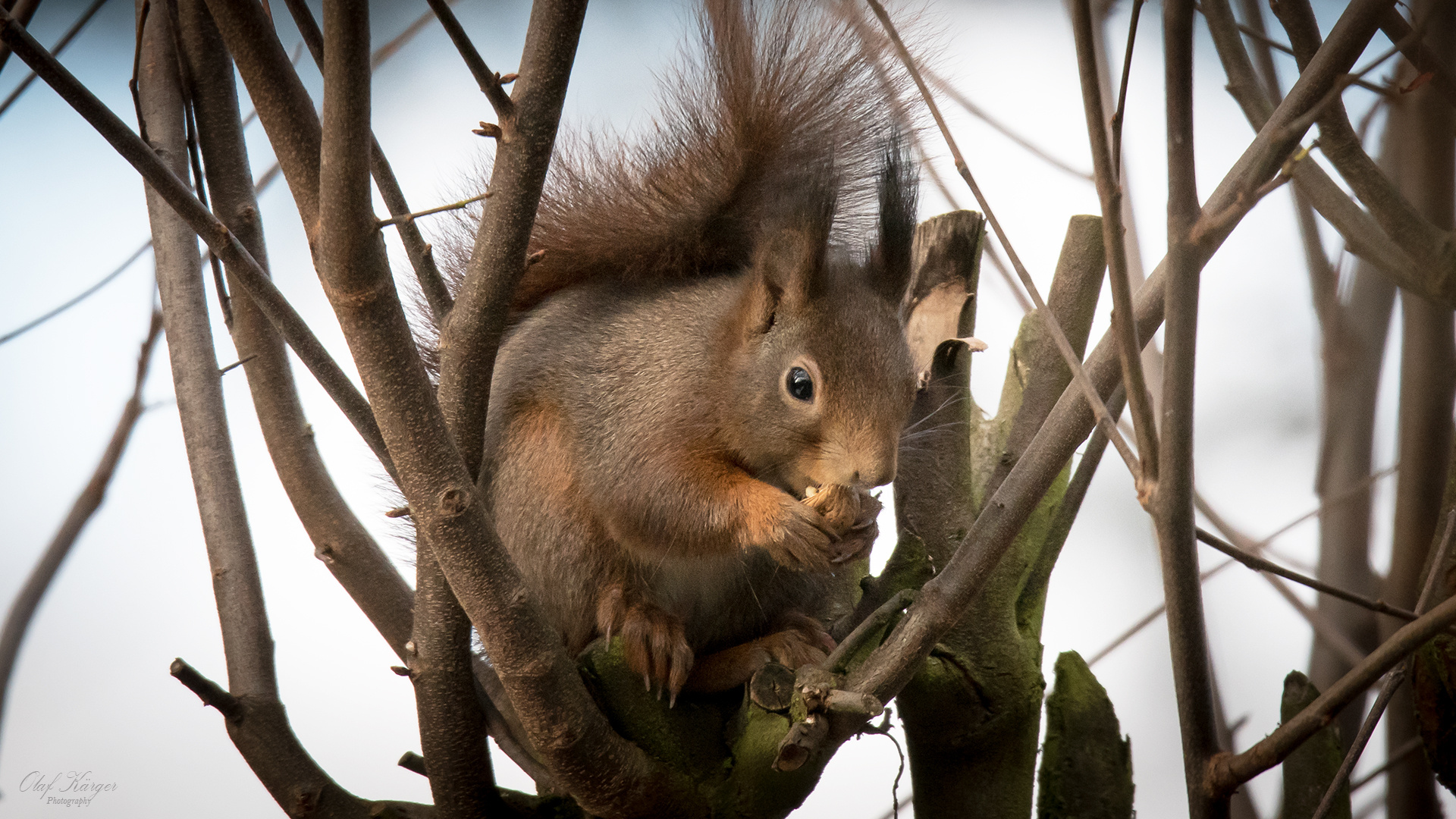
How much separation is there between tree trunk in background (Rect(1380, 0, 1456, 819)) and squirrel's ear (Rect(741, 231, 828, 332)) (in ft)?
2.31

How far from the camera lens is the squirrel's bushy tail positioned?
155cm

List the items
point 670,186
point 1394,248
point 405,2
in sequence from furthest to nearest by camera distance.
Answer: point 405,2
point 670,186
point 1394,248

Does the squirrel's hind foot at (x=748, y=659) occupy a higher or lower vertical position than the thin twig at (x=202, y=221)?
lower

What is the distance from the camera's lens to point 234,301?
5.27 feet

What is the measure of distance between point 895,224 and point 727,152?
0.90 feet

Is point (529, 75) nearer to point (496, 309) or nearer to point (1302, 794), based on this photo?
point (496, 309)

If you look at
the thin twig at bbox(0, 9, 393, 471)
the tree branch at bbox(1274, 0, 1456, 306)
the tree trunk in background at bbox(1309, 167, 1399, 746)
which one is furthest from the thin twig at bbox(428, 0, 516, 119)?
the tree trunk in background at bbox(1309, 167, 1399, 746)

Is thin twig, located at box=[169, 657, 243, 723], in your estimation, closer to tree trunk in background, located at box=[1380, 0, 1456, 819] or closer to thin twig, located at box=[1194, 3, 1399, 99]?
thin twig, located at box=[1194, 3, 1399, 99]

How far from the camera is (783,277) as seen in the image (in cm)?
151

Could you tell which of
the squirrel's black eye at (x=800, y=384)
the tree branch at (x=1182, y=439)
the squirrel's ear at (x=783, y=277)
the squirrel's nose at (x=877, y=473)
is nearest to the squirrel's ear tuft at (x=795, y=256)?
the squirrel's ear at (x=783, y=277)

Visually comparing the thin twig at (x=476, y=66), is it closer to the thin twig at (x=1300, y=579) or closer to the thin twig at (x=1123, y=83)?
the thin twig at (x=1123, y=83)

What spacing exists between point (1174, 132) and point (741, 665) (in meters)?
0.98

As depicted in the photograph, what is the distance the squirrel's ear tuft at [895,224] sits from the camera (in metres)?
1.44

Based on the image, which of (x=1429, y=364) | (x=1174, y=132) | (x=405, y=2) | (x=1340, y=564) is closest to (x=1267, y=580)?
(x=1340, y=564)
